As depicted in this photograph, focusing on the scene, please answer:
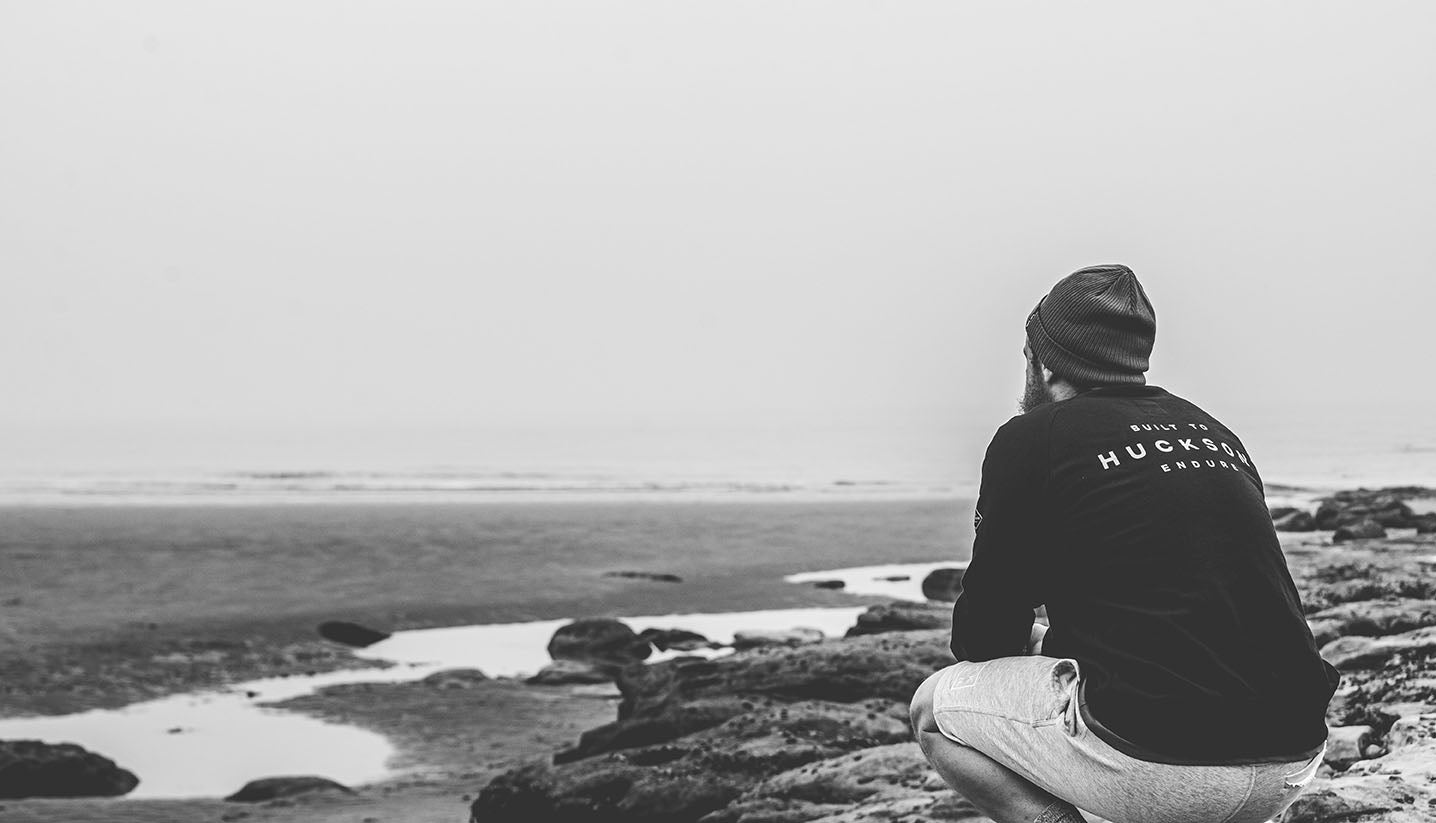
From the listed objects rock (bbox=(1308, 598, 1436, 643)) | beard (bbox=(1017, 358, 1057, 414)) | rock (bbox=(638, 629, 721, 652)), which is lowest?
rock (bbox=(638, 629, 721, 652))

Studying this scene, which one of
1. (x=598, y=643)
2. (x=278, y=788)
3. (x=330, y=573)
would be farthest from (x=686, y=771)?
(x=330, y=573)

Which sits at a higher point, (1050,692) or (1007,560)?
(1007,560)

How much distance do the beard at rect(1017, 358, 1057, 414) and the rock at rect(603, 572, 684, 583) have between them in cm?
2106

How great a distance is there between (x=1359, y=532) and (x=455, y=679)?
70.3 feet

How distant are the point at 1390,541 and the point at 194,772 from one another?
23927 millimetres

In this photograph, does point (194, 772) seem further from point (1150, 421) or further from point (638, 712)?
point (1150, 421)

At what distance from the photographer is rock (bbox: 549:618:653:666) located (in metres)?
17.4

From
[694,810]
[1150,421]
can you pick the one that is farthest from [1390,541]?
[1150,421]

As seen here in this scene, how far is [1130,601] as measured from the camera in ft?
12.4

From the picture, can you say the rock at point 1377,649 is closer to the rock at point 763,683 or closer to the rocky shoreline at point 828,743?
the rocky shoreline at point 828,743

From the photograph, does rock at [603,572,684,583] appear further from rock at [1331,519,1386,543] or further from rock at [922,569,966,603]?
rock at [1331,519,1386,543]

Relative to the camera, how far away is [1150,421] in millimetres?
3936

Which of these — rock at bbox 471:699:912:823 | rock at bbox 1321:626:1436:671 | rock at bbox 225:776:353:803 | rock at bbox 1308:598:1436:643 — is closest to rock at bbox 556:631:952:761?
rock at bbox 471:699:912:823

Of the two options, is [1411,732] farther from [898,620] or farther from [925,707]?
[898,620]
